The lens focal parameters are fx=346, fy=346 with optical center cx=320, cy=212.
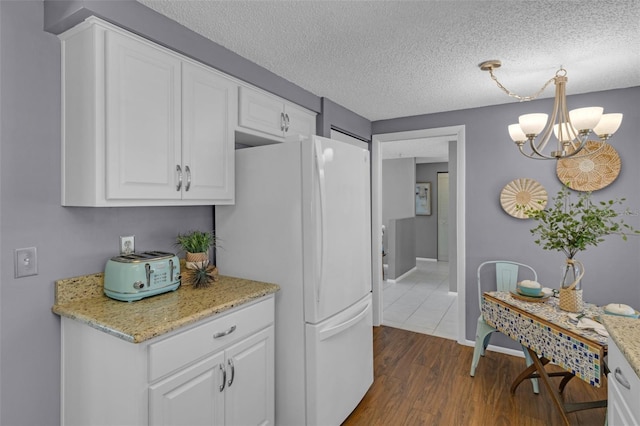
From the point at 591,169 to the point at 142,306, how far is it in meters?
3.46

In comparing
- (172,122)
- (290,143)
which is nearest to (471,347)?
(290,143)

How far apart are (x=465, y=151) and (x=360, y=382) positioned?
2366 millimetres

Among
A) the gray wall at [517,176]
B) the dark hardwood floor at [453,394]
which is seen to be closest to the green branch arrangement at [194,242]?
the dark hardwood floor at [453,394]

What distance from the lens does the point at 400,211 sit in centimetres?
689

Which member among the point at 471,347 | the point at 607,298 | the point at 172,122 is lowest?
the point at 471,347

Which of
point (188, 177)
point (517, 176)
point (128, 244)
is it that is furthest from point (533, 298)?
point (128, 244)

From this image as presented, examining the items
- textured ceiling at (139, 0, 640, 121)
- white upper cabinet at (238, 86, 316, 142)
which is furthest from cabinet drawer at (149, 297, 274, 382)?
textured ceiling at (139, 0, 640, 121)

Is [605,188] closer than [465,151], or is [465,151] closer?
[605,188]

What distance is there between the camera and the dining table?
5.92 feet

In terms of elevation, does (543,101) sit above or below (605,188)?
above

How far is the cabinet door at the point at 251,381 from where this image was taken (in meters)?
1.75

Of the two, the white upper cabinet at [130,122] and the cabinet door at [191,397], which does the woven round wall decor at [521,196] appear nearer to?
the white upper cabinet at [130,122]

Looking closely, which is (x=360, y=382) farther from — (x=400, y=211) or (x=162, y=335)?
(x=400, y=211)

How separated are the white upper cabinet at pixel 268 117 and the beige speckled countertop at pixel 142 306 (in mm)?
1048
